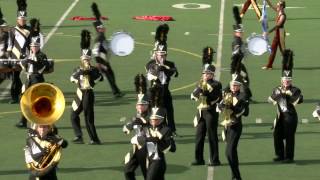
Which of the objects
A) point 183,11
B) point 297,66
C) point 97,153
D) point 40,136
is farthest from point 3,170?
point 183,11

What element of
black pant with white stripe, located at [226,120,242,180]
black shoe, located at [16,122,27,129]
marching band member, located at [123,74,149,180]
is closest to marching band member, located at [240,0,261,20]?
black shoe, located at [16,122,27,129]

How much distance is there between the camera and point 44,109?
673 inches

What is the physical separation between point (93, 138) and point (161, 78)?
1827mm

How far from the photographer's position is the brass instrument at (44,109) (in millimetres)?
16875

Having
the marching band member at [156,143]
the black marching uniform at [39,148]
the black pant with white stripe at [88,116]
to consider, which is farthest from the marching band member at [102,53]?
the black marching uniform at [39,148]

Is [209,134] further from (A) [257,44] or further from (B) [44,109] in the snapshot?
(A) [257,44]

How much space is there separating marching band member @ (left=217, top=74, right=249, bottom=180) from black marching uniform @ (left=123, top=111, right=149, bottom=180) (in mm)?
2031

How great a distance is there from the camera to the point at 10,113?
2472cm

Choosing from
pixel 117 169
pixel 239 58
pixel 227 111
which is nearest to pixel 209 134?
pixel 227 111

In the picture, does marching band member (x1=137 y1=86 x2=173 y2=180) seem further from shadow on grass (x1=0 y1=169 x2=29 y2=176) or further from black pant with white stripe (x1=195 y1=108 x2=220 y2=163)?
A: shadow on grass (x1=0 y1=169 x2=29 y2=176)

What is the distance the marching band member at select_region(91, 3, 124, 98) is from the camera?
25703 mm

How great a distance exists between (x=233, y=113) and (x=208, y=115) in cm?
111

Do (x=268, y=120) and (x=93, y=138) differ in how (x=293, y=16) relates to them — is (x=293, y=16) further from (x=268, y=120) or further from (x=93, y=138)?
(x=93, y=138)

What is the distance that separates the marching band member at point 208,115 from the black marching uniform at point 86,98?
7.73 ft
